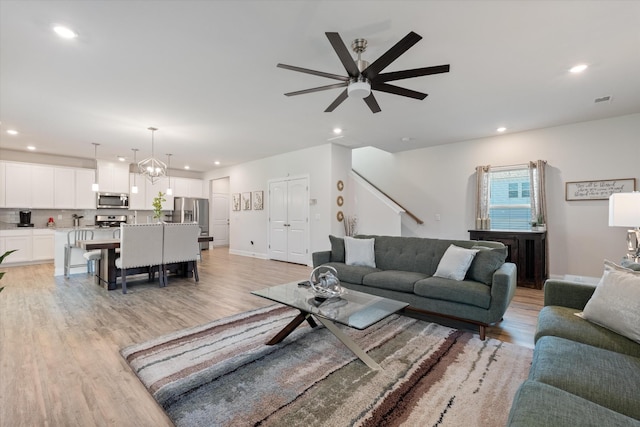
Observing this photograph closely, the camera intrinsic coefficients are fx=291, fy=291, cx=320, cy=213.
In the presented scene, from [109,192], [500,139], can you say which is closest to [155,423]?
[500,139]

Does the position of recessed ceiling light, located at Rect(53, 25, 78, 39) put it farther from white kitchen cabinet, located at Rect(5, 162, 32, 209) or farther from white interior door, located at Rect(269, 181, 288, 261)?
white kitchen cabinet, located at Rect(5, 162, 32, 209)

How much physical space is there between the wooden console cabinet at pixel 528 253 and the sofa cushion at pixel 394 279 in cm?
248

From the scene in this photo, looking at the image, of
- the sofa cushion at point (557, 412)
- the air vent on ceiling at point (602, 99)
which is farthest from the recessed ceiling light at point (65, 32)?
the air vent on ceiling at point (602, 99)

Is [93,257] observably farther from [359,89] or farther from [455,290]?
[455,290]

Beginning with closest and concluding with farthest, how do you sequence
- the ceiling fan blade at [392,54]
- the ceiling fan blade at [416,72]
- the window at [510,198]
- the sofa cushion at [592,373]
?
the sofa cushion at [592,373] → the ceiling fan blade at [392,54] → the ceiling fan blade at [416,72] → the window at [510,198]

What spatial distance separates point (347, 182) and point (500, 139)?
3.09 m

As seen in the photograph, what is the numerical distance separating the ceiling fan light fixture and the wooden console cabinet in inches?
A: 149

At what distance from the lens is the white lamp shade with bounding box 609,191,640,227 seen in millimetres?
2574

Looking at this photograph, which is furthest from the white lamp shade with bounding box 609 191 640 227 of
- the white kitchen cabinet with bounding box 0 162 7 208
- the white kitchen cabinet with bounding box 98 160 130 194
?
the white kitchen cabinet with bounding box 0 162 7 208

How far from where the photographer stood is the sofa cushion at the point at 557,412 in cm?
95

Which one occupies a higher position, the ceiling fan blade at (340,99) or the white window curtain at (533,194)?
the ceiling fan blade at (340,99)

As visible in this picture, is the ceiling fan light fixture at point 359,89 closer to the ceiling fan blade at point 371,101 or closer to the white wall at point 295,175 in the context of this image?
the ceiling fan blade at point 371,101

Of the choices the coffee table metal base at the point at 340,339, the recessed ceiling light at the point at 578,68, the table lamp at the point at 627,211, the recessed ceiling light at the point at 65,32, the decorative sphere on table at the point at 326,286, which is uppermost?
the recessed ceiling light at the point at 578,68

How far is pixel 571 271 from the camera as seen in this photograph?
4.82 metres
